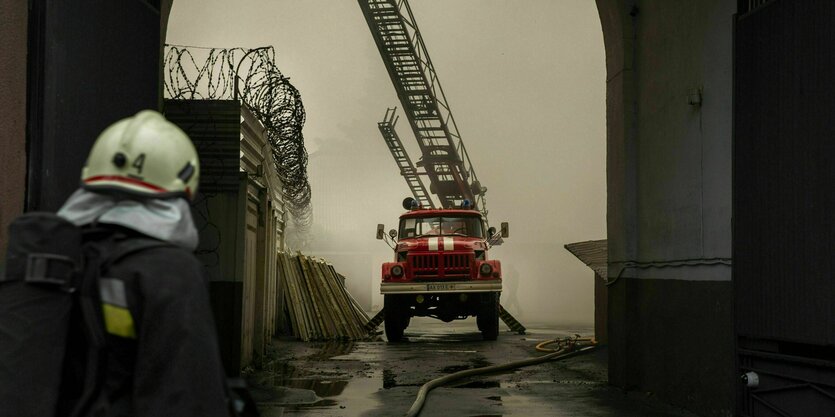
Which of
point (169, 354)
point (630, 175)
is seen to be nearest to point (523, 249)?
point (630, 175)

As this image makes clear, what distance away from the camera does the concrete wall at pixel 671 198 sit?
7.36m

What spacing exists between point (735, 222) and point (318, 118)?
37.1 metres

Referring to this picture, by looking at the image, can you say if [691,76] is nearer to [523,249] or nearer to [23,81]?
[23,81]

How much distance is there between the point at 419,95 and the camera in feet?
85.0

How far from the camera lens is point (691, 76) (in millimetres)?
7953

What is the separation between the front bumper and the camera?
56.9 ft

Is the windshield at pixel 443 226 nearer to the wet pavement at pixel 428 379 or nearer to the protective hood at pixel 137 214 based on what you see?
the wet pavement at pixel 428 379

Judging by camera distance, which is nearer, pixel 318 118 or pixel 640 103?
pixel 640 103

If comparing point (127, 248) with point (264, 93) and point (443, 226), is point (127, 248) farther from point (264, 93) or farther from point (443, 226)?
point (443, 226)

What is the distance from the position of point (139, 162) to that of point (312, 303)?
15192mm

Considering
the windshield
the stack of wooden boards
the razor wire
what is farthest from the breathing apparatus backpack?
the windshield

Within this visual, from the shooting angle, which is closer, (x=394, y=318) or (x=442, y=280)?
(x=394, y=318)

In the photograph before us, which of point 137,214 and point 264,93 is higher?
point 264,93

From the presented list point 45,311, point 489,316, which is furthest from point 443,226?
point 45,311
